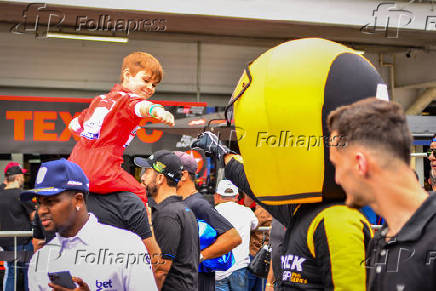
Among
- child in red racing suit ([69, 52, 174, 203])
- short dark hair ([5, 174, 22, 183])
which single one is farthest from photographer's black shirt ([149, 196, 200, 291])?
short dark hair ([5, 174, 22, 183])

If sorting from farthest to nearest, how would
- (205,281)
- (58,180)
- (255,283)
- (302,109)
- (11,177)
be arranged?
(11,177) < (255,283) < (205,281) < (58,180) < (302,109)

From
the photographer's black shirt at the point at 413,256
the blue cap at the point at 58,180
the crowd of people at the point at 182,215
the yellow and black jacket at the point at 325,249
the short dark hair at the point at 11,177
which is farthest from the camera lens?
the short dark hair at the point at 11,177

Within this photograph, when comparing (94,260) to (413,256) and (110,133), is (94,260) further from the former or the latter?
(413,256)

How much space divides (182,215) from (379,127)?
2.56m

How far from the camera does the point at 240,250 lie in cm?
672

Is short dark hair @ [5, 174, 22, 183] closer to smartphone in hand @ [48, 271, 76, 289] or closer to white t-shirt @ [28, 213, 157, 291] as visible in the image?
white t-shirt @ [28, 213, 157, 291]

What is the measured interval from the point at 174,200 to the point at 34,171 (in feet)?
22.0

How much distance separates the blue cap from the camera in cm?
309

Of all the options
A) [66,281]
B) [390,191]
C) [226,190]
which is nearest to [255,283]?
[226,190]

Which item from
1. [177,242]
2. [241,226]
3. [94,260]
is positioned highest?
[241,226]

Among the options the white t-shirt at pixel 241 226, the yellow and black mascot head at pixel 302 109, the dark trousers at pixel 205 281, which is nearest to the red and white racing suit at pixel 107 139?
the yellow and black mascot head at pixel 302 109

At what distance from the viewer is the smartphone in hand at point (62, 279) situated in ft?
10.3

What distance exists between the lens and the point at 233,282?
6.61 meters

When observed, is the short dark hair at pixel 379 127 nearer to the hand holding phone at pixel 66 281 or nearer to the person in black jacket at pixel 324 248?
the person in black jacket at pixel 324 248
